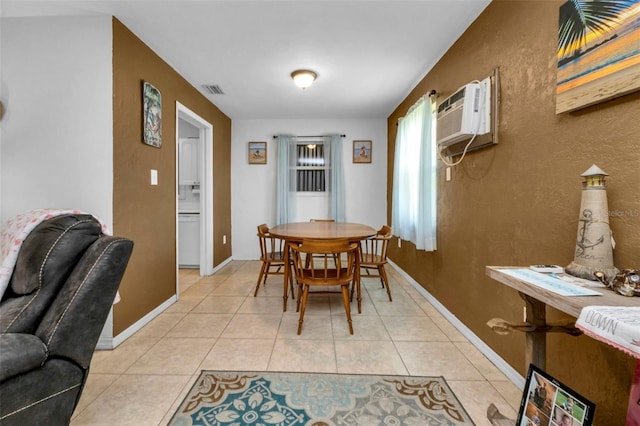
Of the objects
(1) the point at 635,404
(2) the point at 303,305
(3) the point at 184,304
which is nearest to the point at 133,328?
(3) the point at 184,304

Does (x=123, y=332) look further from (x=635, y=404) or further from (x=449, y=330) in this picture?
(x=635, y=404)

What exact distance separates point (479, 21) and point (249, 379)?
2861 millimetres

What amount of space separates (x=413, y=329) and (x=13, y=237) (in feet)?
8.40

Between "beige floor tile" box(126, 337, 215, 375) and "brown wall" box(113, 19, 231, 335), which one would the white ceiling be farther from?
"beige floor tile" box(126, 337, 215, 375)

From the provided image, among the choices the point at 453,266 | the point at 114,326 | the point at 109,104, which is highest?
the point at 109,104

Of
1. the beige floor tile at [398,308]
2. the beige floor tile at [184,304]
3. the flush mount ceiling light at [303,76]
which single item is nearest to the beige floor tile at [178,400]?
the beige floor tile at [184,304]

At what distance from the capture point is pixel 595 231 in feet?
3.30

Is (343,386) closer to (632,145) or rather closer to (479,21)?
(632,145)

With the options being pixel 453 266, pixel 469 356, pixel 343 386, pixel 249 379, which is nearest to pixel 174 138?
pixel 249 379

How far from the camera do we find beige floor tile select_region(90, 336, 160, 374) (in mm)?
1739

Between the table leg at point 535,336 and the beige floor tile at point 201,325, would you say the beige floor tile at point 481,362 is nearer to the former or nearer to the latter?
the table leg at point 535,336

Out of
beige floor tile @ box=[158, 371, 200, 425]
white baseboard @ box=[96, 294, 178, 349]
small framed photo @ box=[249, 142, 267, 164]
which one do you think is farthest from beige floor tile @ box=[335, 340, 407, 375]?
small framed photo @ box=[249, 142, 267, 164]

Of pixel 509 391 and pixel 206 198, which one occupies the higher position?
pixel 206 198

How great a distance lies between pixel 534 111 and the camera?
150 centimetres
